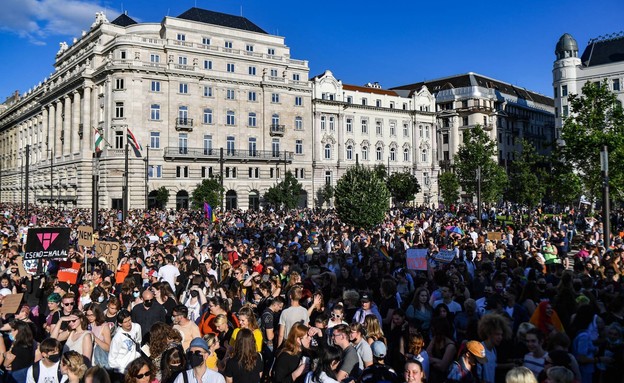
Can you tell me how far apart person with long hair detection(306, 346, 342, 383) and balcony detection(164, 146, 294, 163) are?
5318 cm

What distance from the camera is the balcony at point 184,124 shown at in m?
57.8

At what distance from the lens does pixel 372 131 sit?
241 feet

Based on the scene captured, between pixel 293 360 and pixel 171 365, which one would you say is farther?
pixel 293 360

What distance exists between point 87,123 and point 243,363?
60.6 meters

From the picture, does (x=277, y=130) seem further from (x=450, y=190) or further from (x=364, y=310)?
(x=364, y=310)

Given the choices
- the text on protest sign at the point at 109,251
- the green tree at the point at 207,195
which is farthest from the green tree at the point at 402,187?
the text on protest sign at the point at 109,251

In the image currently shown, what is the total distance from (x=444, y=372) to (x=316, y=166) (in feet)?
203

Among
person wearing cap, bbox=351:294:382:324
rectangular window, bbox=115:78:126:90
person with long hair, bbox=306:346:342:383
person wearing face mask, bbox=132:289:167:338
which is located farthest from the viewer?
rectangular window, bbox=115:78:126:90

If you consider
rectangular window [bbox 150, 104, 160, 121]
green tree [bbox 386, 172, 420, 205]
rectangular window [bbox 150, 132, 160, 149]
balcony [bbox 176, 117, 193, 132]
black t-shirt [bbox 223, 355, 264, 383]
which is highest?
rectangular window [bbox 150, 104, 160, 121]

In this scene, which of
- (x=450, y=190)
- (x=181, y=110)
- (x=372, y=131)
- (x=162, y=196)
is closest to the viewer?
(x=162, y=196)

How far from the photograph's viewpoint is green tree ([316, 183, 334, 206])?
64938 mm

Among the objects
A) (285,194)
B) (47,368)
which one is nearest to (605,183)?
(47,368)

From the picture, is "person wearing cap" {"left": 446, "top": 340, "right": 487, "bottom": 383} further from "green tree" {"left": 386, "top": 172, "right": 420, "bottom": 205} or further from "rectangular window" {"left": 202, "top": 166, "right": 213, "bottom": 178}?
"green tree" {"left": 386, "top": 172, "right": 420, "bottom": 205}

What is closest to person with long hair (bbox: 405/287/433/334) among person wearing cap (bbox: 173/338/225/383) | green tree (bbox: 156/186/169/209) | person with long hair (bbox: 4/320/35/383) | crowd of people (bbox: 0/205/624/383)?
crowd of people (bbox: 0/205/624/383)
